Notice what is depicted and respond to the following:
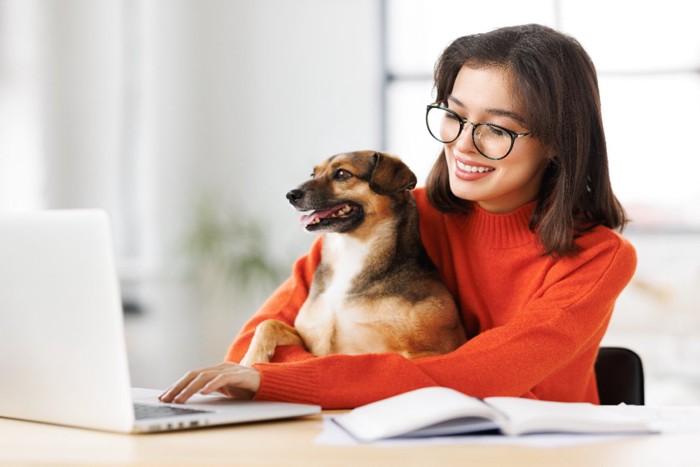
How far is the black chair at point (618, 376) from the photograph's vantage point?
5.82 feet

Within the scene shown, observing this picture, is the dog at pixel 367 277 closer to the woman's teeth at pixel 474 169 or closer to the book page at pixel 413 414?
the woman's teeth at pixel 474 169

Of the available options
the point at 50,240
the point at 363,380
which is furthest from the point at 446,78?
the point at 50,240

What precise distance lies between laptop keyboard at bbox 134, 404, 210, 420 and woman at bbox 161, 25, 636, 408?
0.14m

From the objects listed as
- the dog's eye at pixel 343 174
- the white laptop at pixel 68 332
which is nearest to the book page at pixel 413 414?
the white laptop at pixel 68 332

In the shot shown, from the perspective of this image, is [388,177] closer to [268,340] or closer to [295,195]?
[295,195]

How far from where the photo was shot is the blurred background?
4125mm

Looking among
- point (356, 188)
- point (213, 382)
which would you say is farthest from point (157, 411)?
point (356, 188)

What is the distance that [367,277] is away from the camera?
1.75 metres

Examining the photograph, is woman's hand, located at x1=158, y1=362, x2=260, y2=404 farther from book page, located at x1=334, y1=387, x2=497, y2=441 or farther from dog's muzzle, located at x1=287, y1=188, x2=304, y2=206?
dog's muzzle, located at x1=287, y1=188, x2=304, y2=206

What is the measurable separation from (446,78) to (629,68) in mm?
2949

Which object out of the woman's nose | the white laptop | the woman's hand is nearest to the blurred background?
the woman's nose

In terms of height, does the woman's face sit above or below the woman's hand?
above

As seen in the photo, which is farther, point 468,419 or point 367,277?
point 367,277

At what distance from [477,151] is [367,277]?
1.16 ft
